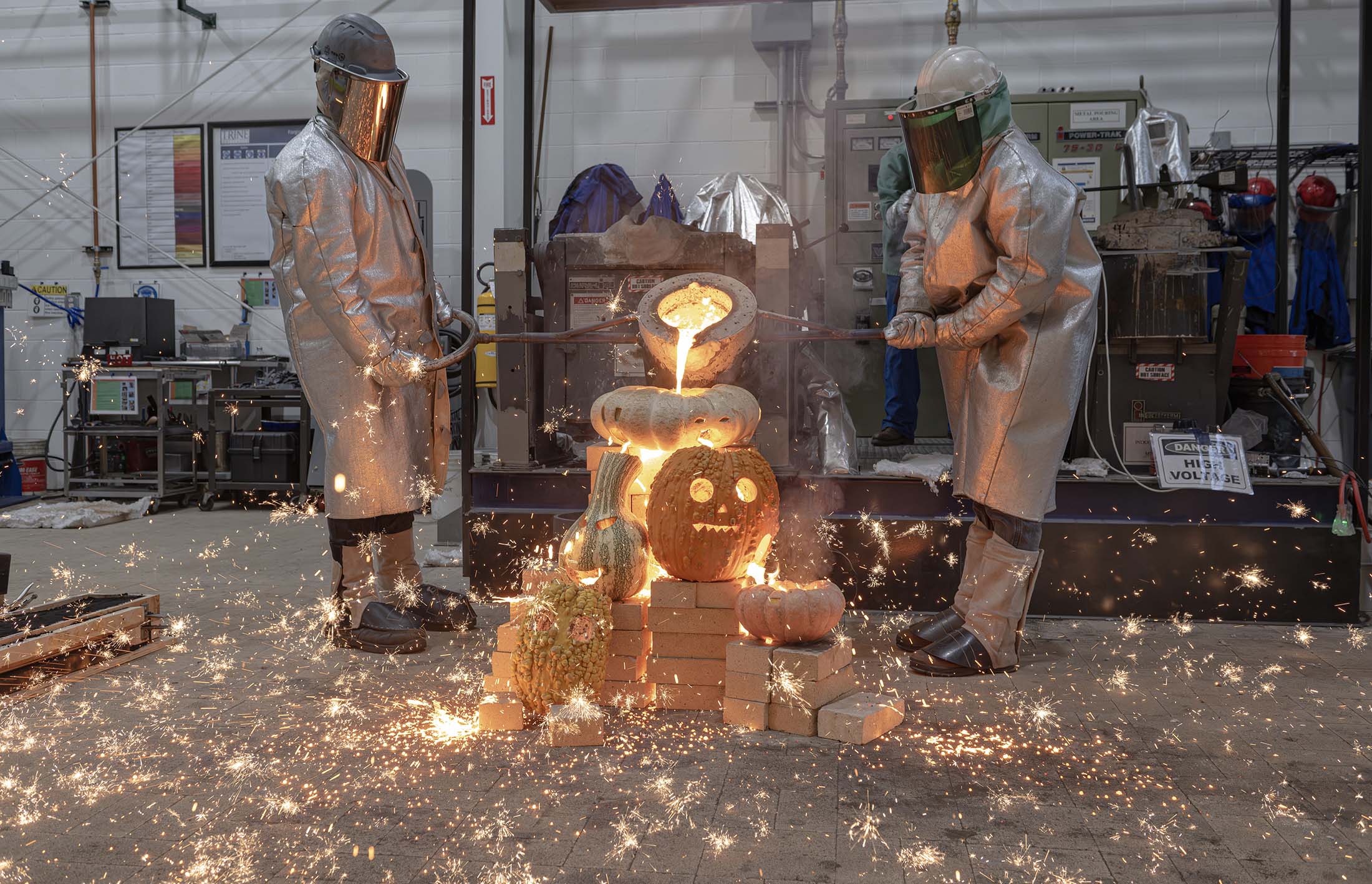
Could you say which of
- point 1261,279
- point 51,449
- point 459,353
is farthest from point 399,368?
point 51,449

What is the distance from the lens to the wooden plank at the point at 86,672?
2945 millimetres

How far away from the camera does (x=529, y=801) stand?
2.19 meters

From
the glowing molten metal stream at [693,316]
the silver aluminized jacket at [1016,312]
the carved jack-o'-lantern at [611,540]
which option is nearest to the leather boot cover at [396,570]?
the carved jack-o'-lantern at [611,540]

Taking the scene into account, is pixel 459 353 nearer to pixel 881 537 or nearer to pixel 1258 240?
pixel 881 537

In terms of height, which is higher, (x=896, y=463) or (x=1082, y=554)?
(x=896, y=463)

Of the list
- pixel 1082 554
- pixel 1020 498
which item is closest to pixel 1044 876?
pixel 1020 498

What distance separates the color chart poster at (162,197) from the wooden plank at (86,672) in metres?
5.80

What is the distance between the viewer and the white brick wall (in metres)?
7.29

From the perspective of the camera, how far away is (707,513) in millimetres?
2867

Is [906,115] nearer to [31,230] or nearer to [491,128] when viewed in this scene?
[491,128]

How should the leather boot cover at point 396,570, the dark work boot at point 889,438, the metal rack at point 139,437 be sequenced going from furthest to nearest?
the metal rack at point 139,437 → the dark work boot at point 889,438 → the leather boot cover at point 396,570

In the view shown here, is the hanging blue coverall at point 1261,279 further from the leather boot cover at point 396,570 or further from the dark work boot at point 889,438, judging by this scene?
the leather boot cover at point 396,570

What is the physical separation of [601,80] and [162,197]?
3.62m

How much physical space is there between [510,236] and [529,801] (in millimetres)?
2769
